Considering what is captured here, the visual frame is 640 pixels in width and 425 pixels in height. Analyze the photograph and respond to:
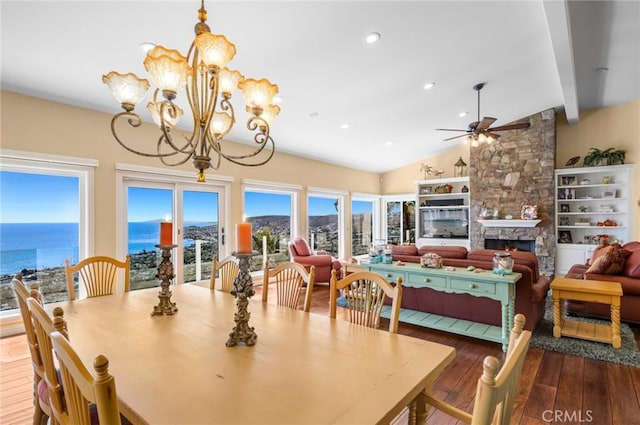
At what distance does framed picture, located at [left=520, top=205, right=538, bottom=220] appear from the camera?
6.64m

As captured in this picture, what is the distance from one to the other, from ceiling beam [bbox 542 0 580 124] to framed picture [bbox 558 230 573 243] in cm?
288

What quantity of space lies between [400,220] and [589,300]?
20.7ft

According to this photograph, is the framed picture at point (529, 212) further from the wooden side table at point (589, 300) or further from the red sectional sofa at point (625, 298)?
the wooden side table at point (589, 300)

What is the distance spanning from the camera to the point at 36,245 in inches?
149

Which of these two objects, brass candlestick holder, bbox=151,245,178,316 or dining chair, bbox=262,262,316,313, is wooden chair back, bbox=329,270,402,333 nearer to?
dining chair, bbox=262,262,316,313

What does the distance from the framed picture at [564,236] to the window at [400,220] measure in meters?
3.37

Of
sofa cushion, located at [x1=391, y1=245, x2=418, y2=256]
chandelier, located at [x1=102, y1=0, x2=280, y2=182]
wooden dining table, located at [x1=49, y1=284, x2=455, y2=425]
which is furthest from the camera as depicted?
sofa cushion, located at [x1=391, y1=245, x2=418, y2=256]

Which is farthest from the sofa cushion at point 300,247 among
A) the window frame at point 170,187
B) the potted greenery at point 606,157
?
the potted greenery at point 606,157

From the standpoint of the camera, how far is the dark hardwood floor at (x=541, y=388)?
215 centimetres

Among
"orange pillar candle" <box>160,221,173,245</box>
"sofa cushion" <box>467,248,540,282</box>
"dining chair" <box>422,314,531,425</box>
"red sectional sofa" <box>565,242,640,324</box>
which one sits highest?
"orange pillar candle" <box>160,221,173,245</box>

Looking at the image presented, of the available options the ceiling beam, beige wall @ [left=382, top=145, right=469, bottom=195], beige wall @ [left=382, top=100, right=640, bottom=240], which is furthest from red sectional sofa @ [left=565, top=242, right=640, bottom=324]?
beige wall @ [left=382, top=145, right=469, bottom=195]

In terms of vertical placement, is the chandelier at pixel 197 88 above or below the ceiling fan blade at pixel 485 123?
below

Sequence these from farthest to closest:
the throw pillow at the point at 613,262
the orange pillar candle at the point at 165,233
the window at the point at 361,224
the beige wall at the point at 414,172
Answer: the window at the point at 361,224 → the beige wall at the point at 414,172 → the throw pillow at the point at 613,262 → the orange pillar candle at the point at 165,233

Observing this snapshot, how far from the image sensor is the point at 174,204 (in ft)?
16.2
